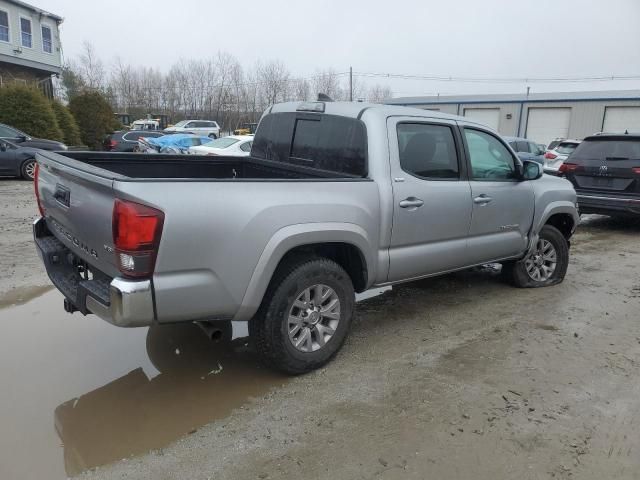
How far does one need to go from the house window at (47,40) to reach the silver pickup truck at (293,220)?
35646 millimetres

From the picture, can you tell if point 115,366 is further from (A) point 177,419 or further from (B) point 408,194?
(B) point 408,194

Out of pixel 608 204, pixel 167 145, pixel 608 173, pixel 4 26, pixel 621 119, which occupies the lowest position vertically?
pixel 608 204

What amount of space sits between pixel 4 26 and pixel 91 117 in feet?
32.0

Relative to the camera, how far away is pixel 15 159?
13.9 meters

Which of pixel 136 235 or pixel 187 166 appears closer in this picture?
pixel 136 235

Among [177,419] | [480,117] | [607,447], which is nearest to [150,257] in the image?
[177,419]

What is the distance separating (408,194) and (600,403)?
1983 millimetres

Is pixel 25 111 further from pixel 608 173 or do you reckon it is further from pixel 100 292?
pixel 100 292

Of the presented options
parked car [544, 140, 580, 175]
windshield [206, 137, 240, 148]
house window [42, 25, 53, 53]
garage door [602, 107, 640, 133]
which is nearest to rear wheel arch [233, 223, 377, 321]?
windshield [206, 137, 240, 148]

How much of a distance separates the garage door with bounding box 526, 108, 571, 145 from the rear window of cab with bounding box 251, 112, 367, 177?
4017cm

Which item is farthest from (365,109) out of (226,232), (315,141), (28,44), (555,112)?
(555,112)

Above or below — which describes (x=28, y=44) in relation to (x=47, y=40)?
below

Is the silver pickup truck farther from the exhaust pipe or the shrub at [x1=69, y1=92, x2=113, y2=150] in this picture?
the shrub at [x1=69, y1=92, x2=113, y2=150]

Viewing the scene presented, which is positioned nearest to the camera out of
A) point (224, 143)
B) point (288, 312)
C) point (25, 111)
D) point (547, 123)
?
point (288, 312)
